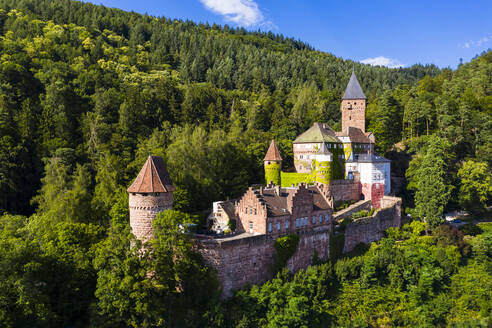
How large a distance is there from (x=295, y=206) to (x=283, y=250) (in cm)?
444

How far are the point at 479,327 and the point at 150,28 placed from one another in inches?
4258

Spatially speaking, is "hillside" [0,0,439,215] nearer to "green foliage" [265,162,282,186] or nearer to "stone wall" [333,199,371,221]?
"green foliage" [265,162,282,186]

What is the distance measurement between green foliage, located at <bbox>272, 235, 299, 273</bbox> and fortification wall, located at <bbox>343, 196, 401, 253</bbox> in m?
8.82

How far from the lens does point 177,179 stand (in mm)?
45031

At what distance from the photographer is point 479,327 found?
3481cm

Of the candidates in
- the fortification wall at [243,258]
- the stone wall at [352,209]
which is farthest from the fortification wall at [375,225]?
the fortification wall at [243,258]

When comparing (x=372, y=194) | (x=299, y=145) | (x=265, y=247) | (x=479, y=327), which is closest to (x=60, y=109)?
(x=299, y=145)

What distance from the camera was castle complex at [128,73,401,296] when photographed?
3284 cm

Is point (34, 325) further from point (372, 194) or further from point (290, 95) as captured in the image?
point (290, 95)

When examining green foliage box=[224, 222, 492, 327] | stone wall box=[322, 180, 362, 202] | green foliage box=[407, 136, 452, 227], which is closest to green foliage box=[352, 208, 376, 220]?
green foliage box=[224, 222, 492, 327]

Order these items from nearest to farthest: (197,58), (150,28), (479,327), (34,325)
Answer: (34,325), (479,327), (197,58), (150,28)

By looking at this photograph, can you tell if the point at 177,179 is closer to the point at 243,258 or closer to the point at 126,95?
the point at 243,258

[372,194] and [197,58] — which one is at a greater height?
[197,58]

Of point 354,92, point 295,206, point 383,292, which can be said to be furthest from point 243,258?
point 354,92
